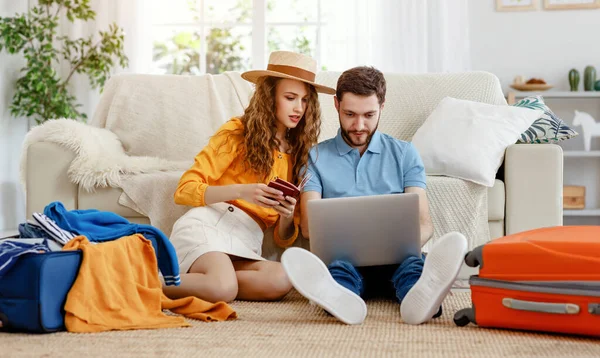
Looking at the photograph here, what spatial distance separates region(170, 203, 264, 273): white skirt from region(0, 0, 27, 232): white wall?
9.35 feet

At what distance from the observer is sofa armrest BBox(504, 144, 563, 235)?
271cm

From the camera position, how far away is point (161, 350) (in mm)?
1604

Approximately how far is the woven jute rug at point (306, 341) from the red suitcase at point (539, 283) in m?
0.03

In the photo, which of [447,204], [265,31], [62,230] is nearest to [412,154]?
[447,204]

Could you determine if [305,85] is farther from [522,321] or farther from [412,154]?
[522,321]

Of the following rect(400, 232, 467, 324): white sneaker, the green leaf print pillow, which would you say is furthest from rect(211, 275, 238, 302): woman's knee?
the green leaf print pillow

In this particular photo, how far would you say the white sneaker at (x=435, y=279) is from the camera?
1753mm

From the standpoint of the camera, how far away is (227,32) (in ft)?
17.6

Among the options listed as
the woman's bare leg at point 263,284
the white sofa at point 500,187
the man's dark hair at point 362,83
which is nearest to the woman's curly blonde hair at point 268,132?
the man's dark hair at point 362,83

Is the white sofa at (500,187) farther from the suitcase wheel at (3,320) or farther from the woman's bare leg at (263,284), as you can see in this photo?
the suitcase wheel at (3,320)

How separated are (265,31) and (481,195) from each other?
2958 millimetres

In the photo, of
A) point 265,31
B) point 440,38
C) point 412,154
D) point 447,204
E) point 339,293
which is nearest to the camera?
point 339,293

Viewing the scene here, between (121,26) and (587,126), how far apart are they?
3.12m

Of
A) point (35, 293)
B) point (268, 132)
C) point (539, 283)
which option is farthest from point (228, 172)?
point (539, 283)
